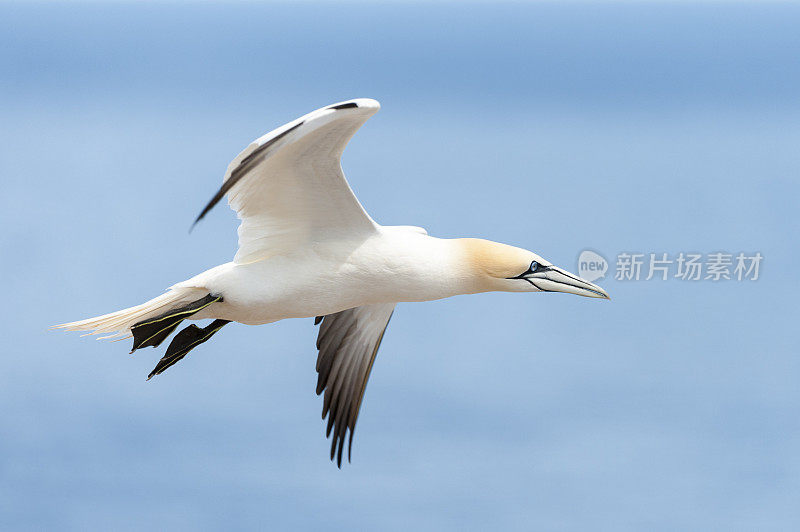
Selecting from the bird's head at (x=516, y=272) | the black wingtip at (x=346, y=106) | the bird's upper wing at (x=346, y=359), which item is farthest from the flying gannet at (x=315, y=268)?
the bird's upper wing at (x=346, y=359)

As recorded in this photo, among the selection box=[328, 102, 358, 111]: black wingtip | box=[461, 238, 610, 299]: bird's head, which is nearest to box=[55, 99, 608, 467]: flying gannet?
box=[461, 238, 610, 299]: bird's head

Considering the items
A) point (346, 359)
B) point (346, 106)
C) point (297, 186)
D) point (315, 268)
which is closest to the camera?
point (346, 106)

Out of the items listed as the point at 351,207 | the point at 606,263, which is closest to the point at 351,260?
the point at 351,207

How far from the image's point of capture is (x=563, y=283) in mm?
8453

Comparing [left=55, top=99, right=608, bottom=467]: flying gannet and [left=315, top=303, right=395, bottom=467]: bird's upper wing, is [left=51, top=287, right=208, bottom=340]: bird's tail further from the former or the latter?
[left=315, top=303, right=395, bottom=467]: bird's upper wing

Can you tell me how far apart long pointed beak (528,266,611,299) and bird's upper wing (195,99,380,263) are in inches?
41.1

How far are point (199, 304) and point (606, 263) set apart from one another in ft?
8.41

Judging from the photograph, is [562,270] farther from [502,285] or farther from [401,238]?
[401,238]

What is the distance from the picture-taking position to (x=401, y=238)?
8.27 meters

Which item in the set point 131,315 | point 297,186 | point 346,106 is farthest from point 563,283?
point 131,315

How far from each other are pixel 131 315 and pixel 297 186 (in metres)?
1.31

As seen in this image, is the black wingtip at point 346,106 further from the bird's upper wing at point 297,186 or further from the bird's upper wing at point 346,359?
the bird's upper wing at point 346,359

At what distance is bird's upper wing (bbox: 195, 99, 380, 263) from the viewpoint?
7352mm

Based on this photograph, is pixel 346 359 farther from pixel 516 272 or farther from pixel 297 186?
pixel 297 186
